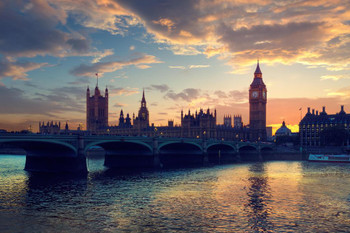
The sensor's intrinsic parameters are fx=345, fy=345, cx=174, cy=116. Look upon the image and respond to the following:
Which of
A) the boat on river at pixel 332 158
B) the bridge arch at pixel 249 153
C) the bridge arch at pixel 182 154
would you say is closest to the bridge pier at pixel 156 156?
the bridge arch at pixel 182 154

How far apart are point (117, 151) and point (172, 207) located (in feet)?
175

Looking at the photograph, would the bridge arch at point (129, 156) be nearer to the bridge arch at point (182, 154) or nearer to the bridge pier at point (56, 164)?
the bridge pier at point (56, 164)

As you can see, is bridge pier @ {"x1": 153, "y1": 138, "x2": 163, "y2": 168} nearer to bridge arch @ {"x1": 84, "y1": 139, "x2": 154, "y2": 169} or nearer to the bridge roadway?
the bridge roadway

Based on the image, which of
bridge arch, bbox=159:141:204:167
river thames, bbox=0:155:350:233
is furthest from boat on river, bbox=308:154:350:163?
river thames, bbox=0:155:350:233

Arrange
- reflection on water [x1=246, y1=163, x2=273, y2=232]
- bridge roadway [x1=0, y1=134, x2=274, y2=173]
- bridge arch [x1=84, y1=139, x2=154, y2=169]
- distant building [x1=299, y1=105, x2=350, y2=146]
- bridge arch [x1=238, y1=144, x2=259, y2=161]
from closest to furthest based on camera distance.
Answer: reflection on water [x1=246, y1=163, x2=273, y2=232], bridge roadway [x1=0, y1=134, x2=274, y2=173], bridge arch [x1=84, y1=139, x2=154, y2=169], bridge arch [x1=238, y1=144, x2=259, y2=161], distant building [x1=299, y1=105, x2=350, y2=146]

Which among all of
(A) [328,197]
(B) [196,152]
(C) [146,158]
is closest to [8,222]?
(A) [328,197]

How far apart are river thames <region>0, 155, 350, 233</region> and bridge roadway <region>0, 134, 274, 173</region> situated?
9.93 metres

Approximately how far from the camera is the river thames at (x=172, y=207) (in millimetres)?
25422

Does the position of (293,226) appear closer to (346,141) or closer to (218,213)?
(218,213)

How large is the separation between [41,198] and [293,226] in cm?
2565

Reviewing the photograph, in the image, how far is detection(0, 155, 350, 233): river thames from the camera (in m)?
25.4

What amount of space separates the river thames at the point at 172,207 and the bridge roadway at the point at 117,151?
391 inches

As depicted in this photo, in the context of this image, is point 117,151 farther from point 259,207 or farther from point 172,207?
point 259,207

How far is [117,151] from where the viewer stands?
83.4 meters
